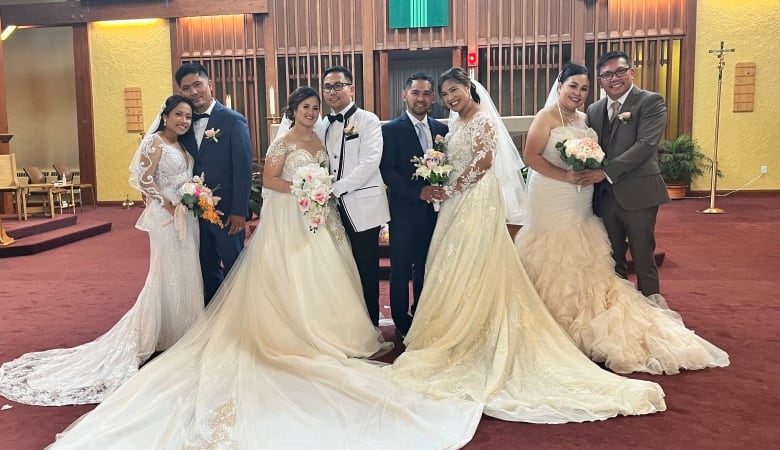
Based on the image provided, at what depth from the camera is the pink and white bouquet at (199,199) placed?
3.48 meters

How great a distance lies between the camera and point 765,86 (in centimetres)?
1048

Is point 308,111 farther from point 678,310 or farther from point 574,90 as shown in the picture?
point 678,310

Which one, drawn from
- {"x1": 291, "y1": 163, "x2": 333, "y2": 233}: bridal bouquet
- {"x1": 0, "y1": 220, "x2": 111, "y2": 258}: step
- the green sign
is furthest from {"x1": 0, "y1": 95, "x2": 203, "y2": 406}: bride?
the green sign

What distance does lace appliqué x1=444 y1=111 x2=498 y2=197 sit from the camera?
3.39 m

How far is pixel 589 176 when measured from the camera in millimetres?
3502

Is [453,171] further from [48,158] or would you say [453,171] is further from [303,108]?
[48,158]

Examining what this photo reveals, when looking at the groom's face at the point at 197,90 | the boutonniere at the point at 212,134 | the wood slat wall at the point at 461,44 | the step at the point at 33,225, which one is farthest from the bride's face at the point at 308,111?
the wood slat wall at the point at 461,44

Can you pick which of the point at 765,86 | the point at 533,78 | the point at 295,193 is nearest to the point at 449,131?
the point at 295,193

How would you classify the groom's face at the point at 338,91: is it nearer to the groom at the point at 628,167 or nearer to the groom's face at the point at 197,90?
the groom's face at the point at 197,90

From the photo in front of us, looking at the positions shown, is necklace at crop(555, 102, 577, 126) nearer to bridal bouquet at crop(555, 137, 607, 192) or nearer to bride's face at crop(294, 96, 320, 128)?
bridal bouquet at crop(555, 137, 607, 192)

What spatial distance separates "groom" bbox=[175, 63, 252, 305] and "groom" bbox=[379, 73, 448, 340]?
85 cm

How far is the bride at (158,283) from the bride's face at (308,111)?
2.21ft

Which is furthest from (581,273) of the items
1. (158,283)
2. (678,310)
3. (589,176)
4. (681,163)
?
(681,163)

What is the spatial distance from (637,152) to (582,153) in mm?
423
